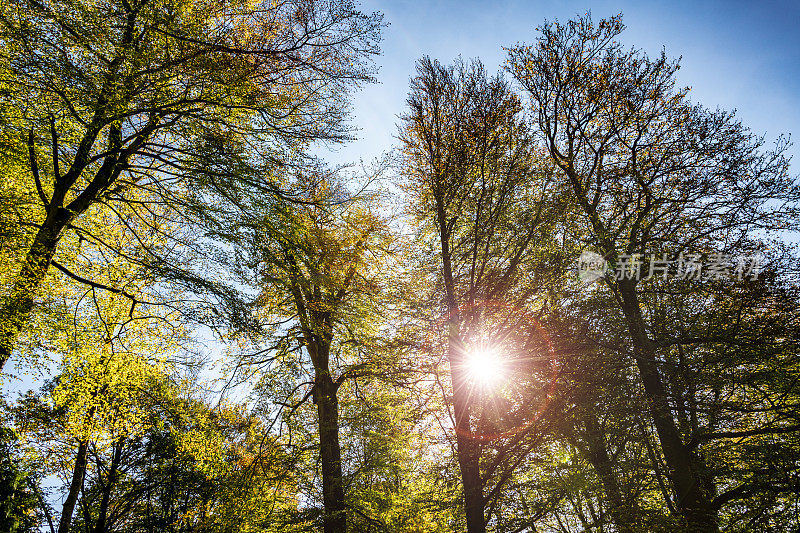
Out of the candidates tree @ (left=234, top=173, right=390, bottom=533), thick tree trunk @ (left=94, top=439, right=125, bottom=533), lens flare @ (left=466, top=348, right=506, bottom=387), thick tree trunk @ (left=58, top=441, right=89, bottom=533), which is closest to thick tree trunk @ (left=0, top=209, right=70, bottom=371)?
tree @ (left=234, top=173, right=390, bottom=533)

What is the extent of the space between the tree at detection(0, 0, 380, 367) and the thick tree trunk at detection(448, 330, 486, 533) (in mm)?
4530

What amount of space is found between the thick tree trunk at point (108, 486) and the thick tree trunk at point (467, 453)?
14631mm

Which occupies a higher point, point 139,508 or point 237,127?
point 237,127

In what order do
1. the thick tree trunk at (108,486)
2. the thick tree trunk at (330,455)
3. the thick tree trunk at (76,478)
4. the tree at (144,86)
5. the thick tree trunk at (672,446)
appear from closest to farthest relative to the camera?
the tree at (144,86) < the thick tree trunk at (672,446) < the thick tree trunk at (330,455) < the thick tree trunk at (76,478) < the thick tree trunk at (108,486)

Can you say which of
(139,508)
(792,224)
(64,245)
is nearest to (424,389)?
(792,224)

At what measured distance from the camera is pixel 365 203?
9.29 m

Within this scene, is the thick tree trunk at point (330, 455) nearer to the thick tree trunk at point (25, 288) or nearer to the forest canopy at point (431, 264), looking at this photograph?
the forest canopy at point (431, 264)

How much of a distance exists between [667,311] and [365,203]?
759 centimetres

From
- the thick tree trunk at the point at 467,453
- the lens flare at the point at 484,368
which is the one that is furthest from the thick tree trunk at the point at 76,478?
the lens flare at the point at 484,368

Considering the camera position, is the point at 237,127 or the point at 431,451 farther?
the point at 431,451

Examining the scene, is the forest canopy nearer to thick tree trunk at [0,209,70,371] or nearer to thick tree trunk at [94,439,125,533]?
thick tree trunk at [0,209,70,371]

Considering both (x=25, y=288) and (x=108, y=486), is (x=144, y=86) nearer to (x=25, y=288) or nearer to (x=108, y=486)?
(x=25, y=288)

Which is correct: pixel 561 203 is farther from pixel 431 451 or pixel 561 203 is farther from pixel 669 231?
pixel 431 451

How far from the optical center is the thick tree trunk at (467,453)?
19.1ft
